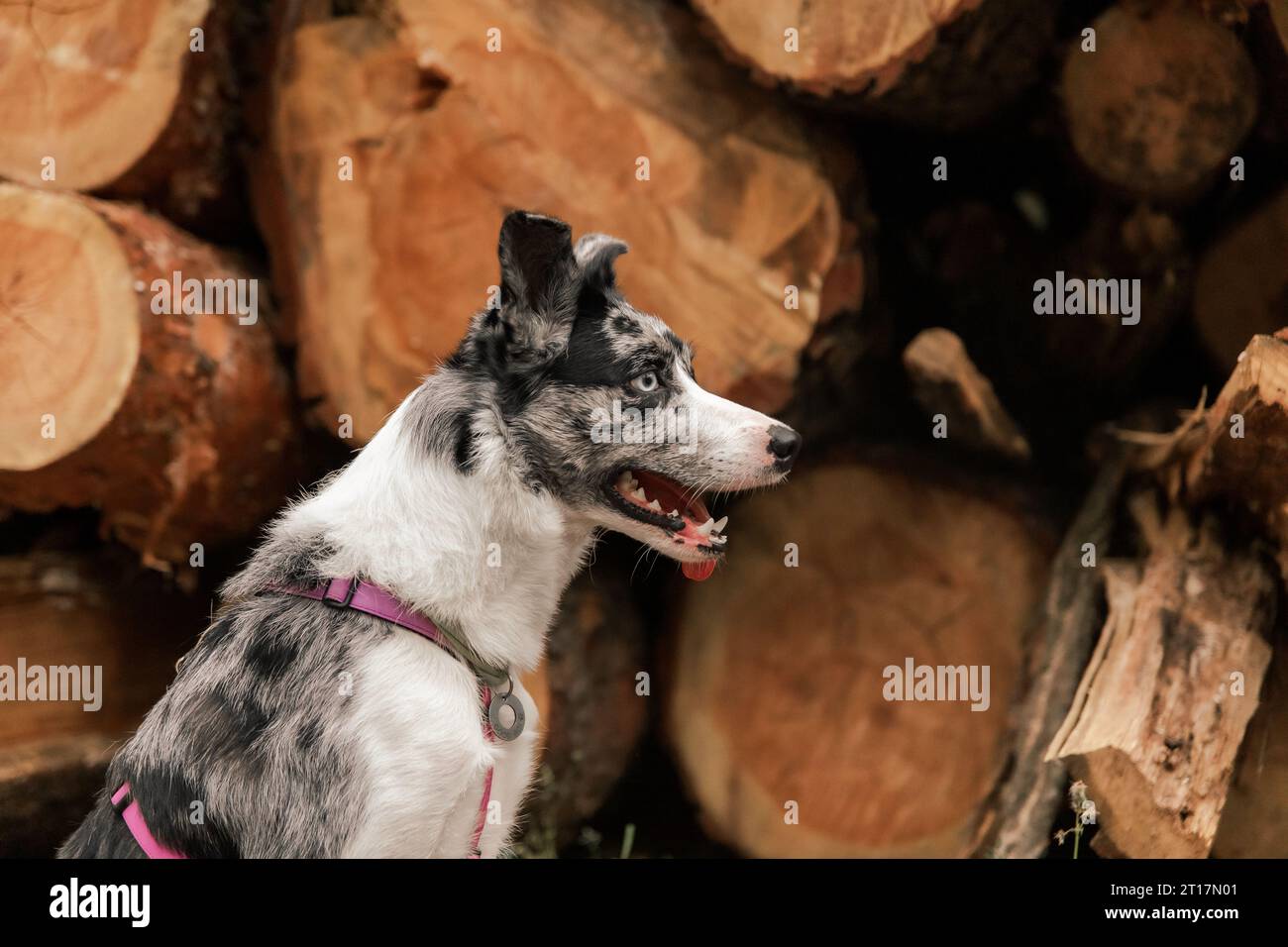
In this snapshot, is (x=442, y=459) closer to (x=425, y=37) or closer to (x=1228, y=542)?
(x=425, y=37)

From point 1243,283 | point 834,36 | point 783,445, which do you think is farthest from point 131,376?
point 1243,283

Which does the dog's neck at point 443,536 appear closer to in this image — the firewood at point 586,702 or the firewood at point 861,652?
the firewood at point 586,702

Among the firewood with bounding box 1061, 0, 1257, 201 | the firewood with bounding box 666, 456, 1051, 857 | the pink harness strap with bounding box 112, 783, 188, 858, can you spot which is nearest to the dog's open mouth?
the pink harness strap with bounding box 112, 783, 188, 858

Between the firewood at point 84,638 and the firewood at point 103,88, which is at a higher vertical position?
the firewood at point 103,88

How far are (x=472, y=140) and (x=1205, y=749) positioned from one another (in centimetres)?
277

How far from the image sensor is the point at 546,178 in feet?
12.2

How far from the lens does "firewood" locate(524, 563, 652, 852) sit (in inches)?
163

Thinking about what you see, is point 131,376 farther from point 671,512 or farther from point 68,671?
point 671,512

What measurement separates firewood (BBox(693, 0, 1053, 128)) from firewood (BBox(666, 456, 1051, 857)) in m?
1.34

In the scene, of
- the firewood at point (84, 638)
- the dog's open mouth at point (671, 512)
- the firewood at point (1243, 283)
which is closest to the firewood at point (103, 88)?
the firewood at point (84, 638)

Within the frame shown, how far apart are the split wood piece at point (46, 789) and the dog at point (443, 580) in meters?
1.39

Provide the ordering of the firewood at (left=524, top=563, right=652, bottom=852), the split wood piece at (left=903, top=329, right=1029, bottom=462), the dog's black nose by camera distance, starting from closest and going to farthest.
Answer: the dog's black nose < the split wood piece at (left=903, top=329, right=1029, bottom=462) < the firewood at (left=524, top=563, right=652, bottom=852)

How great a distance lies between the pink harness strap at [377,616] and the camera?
7.92 ft

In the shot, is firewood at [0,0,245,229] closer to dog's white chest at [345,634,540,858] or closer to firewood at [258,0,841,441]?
firewood at [258,0,841,441]
